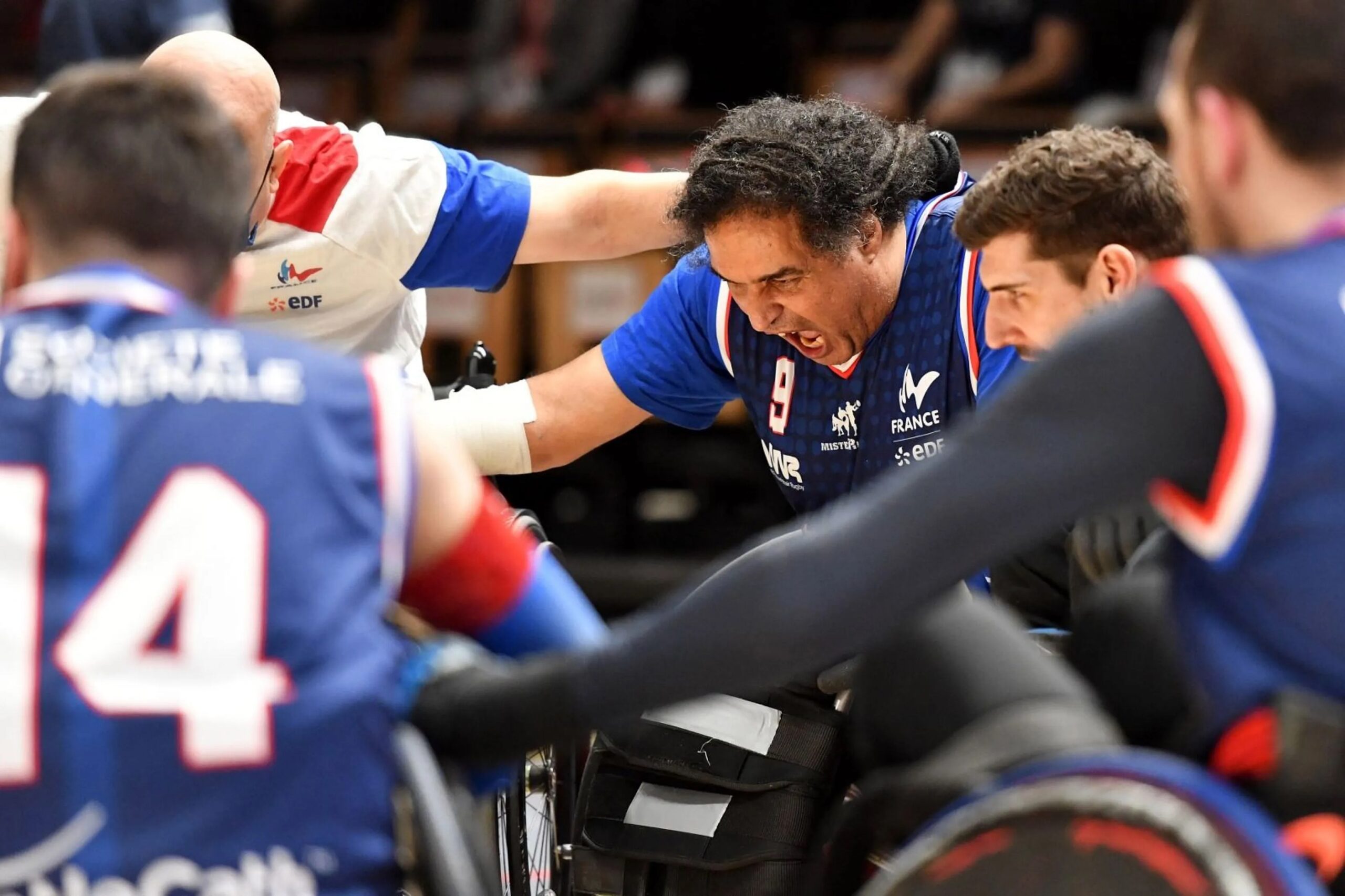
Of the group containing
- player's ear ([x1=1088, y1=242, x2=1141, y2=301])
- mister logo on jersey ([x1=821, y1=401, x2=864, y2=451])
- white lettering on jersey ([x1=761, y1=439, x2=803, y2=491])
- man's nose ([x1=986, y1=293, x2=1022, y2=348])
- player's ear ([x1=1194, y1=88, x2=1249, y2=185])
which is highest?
player's ear ([x1=1194, y1=88, x2=1249, y2=185])

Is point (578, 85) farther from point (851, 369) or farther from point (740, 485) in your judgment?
point (851, 369)

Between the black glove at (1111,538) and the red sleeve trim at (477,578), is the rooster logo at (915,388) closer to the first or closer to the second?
the black glove at (1111,538)

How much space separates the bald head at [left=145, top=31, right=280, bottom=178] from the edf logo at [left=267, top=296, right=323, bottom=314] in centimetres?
28

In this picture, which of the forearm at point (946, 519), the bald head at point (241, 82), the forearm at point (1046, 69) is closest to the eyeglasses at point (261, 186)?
the bald head at point (241, 82)

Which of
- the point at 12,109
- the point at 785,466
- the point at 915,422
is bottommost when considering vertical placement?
the point at 785,466

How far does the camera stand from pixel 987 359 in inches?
87.1

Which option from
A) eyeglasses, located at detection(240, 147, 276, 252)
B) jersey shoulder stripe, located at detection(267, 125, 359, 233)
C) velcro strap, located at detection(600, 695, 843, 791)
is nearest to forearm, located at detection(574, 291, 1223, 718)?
velcro strap, located at detection(600, 695, 843, 791)

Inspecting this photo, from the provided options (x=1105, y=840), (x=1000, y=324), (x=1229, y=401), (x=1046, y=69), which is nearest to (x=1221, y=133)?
(x=1229, y=401)

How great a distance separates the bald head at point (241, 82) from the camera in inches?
91.8

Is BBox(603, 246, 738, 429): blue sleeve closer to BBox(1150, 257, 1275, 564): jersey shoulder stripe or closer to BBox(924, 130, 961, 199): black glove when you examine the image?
BBox(924, 130, 961, 199): black glove

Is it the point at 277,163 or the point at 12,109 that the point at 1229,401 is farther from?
the point at 12,109

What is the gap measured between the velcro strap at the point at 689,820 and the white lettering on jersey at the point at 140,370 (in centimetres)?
100

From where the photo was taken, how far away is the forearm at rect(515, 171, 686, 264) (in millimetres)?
2656

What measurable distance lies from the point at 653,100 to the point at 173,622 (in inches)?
179
